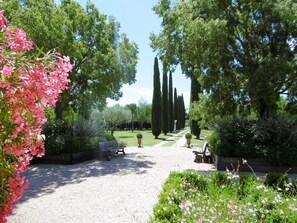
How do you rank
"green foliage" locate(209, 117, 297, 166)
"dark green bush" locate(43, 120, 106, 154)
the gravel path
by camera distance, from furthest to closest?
"dark green bush" locate(43, 120, 106, 154)
"green foliage" locate(209, 117, 297, 166)
the gravel path

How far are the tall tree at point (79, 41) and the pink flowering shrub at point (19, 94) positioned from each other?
39.5ft

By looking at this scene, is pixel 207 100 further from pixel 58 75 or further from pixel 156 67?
pixel 156 67

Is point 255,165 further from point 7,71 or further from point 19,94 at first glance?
point 7,71

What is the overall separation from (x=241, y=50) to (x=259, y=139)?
3658mm

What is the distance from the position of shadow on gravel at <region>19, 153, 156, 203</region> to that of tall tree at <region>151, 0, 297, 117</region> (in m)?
4.28

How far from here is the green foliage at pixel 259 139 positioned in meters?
11.0

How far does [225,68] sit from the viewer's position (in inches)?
481

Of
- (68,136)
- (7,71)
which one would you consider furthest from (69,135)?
(7,71)

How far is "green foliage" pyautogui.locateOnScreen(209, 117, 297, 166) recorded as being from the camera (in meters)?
11.0

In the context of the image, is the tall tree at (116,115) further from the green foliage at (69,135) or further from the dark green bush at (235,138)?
the dark green bush at (235,138)

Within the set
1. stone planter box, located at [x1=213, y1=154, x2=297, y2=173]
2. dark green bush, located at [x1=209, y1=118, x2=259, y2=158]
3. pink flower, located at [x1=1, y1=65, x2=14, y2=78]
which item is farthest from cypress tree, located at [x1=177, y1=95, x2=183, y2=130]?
pink flower, located at [x1=1, y1=65, x2=14, y2=78]

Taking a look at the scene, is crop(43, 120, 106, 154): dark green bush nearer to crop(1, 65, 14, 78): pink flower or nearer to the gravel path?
the gravel path

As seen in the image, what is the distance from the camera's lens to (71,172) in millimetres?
11234

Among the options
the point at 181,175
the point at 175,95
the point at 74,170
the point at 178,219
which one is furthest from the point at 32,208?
the point at 175,95
